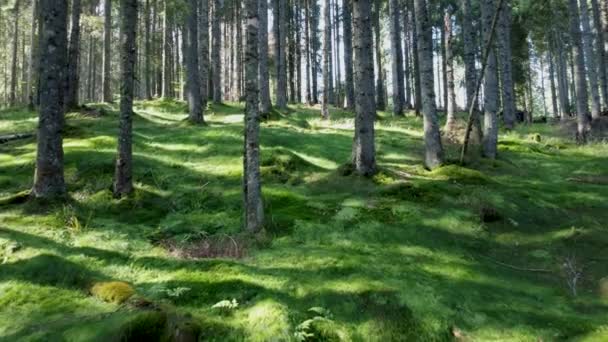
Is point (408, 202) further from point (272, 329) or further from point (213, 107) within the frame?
point (213, 107)

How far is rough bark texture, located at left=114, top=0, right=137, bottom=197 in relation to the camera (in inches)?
393

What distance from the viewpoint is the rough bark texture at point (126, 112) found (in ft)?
32.8

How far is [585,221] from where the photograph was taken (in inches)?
353

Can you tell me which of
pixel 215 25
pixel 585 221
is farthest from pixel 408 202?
pixel 215 25

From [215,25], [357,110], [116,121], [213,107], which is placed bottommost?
[357,110]

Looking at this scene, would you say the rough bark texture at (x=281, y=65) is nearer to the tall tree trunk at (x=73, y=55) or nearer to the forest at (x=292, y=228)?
the forest at (x=292, y=228)

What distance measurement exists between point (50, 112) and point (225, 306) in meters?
6.56

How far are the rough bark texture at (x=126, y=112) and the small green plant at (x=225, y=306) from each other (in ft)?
16.9

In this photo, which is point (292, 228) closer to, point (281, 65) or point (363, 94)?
point (363, 94)

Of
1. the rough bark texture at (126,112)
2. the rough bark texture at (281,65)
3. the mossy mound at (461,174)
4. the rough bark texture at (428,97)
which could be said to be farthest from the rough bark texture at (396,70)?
the rough bark texture at (126,112)

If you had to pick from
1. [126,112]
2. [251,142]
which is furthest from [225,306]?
[126,112]

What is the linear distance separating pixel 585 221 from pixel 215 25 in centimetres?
2383

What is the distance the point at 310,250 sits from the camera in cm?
775

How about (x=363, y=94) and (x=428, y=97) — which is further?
(x=428, y=97)
